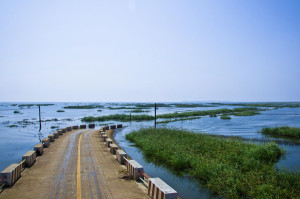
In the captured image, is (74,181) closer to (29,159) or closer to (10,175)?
(10,175)

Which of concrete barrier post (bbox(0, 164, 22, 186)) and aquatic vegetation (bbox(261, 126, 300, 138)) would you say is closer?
concrete barrier post (bbox(0, 164, 22, 186))

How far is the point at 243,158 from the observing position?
15.5 meters

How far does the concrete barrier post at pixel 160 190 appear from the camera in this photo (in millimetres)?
7031

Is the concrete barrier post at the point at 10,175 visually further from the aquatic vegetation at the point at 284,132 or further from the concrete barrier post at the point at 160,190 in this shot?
the aquatic vegetation at the point at 284,132

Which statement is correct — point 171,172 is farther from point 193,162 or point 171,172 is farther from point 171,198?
point 171,198

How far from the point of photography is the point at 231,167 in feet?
43.2

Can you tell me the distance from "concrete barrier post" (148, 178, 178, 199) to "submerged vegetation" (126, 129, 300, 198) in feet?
14.8

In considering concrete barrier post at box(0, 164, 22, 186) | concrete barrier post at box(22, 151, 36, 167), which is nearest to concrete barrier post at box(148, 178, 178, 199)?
concrete barrier post at box(0, 164, 22, 186)

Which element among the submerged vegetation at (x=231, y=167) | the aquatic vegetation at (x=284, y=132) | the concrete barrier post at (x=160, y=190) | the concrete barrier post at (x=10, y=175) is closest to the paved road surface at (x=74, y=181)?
the concrete barrier post at (x=10, y=175)

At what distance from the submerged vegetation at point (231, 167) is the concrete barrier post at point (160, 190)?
14.8ft

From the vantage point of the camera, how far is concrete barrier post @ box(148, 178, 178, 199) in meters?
7.03

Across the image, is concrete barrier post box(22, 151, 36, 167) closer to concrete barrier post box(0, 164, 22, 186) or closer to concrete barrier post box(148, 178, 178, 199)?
concrete barrier post box(0, 164, 22, 186)

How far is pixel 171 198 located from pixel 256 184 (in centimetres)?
619

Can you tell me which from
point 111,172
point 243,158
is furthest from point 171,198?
point 243,158
